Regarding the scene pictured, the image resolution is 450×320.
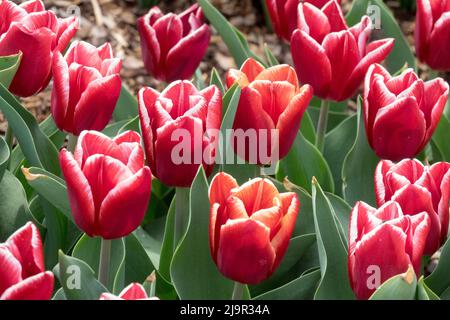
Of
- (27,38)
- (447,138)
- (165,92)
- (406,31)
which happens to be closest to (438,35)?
(447,138)

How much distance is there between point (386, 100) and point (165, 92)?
0.38m

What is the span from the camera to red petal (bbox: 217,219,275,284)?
51.4 inches

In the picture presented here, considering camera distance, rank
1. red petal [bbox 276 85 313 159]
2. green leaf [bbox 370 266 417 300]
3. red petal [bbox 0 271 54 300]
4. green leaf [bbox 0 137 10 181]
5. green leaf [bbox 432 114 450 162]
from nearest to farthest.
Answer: red petal [bbox 0 271 54 300]
green leaf [bbox 370 266 417 300]
red petal [bbox 276 85 313 159]
green leaf [bbox 0 137 10 181]
green leaf [bbox 432 114 450 162]

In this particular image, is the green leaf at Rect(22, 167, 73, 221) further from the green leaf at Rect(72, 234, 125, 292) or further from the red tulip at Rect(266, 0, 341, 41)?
the red tulip at Rect(266, 0, 341, 41)

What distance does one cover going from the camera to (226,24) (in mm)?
2160

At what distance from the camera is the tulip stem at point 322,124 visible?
1.95 metres

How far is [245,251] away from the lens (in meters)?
1.33

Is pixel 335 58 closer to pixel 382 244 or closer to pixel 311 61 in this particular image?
pixel 311 61

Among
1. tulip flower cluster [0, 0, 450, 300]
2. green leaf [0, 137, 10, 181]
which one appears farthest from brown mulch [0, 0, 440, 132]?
green leaf [0, 137, 10, 181]

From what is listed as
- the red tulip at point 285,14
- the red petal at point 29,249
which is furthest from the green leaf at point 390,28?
the red petal at point 29,249

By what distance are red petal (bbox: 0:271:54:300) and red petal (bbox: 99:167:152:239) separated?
0.20 m

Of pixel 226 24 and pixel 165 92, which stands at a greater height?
pixel 165 92

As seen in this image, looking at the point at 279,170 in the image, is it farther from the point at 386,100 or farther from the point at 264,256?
the point at 264,256

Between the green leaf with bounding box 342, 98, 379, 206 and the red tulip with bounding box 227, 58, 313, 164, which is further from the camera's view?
the green leaf with bounding box 342, 98, 379, 206
